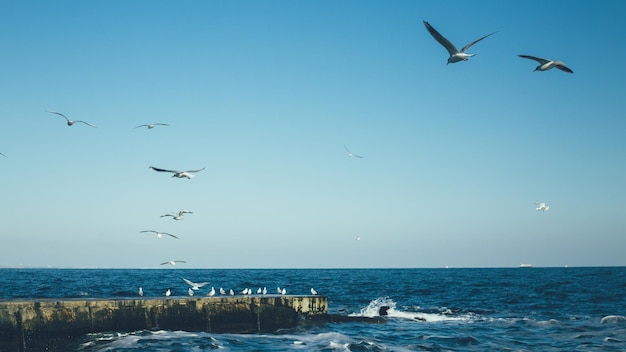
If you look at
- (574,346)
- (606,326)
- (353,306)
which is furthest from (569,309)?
(574,346)

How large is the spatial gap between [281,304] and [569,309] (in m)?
20.0

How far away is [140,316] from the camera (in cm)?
1981

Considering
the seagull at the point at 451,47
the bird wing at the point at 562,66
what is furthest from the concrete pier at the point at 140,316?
the bird wing at the point at 562,66

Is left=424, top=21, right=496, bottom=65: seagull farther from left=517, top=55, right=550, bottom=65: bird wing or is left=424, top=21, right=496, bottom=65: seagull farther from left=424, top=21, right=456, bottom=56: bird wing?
left=517, top=55, right=550, bottom=65: bird wing

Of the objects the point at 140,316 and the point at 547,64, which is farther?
the point at 140,316

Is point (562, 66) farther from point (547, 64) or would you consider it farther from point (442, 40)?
point (442, 40)

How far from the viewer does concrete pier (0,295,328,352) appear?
1734cm

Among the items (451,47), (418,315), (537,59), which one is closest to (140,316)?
(451,47)

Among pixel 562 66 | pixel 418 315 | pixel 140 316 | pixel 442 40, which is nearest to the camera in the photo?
pixel 442 40

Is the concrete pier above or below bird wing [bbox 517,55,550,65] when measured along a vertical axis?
below

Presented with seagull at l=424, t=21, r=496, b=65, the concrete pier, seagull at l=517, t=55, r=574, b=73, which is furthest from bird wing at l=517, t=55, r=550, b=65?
the concrete pier

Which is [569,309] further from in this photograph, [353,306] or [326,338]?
[326,338]

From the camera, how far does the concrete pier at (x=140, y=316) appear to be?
683 inches

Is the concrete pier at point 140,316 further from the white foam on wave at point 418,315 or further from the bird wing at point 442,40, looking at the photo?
the bird wing at point 442,40
